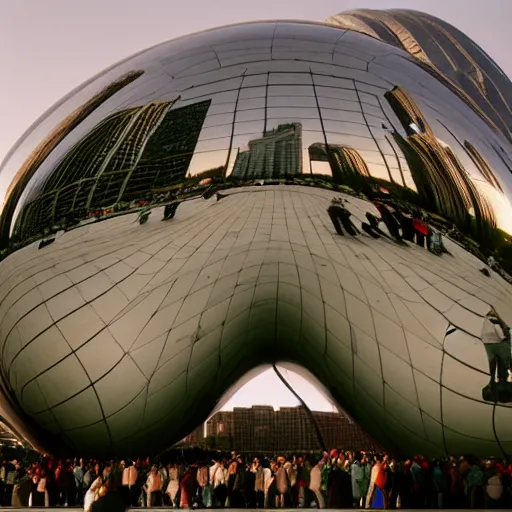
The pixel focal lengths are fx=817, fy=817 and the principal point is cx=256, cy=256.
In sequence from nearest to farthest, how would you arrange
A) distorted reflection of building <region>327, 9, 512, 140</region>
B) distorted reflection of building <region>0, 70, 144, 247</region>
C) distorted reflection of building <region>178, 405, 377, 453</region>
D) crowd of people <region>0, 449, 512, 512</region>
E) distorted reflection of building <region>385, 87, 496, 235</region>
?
distorted reflection of building <region>385, 87, 496, 235</region>
crowd of people <region>0, 449, 512, 512</region>
distorted reflection of building <region>178, 405, 377, 453</region>
distorted reflection of building <region>0, 70, 144, 247</region>
distorted reflection of building <region>327, 9, 512, 140</region>

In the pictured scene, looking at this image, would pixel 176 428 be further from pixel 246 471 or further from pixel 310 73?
pixel 310 73

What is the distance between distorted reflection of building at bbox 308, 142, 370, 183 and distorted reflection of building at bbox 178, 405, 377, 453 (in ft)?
4.73

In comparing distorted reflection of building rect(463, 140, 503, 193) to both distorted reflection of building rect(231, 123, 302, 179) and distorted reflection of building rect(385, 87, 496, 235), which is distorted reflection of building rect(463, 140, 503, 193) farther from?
distorted reflection of building rect(231, 123, 302, 179)

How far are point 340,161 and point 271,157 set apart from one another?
0.38m

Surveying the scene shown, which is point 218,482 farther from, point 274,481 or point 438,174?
point 438,174

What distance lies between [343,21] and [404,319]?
683cm

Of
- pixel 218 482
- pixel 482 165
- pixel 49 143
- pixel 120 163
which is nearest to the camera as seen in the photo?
pixel 120 163

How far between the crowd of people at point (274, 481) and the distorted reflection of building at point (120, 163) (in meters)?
1.52

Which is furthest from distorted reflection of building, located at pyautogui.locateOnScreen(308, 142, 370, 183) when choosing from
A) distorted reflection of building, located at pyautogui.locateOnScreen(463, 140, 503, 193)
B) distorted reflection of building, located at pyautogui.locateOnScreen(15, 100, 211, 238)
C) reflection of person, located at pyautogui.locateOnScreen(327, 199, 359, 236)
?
distorted reflection of building, located at pyautogui.locateOnScreen(463, 140, 503, 193)

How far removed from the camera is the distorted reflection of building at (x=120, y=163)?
4.53 metres

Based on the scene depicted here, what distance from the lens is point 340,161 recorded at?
14.8 ft

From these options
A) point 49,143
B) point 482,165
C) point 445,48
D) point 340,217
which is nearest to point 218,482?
point 340,217

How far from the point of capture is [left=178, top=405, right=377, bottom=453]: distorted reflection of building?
4992 millimetres

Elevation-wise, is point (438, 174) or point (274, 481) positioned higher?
point (438, 174)
